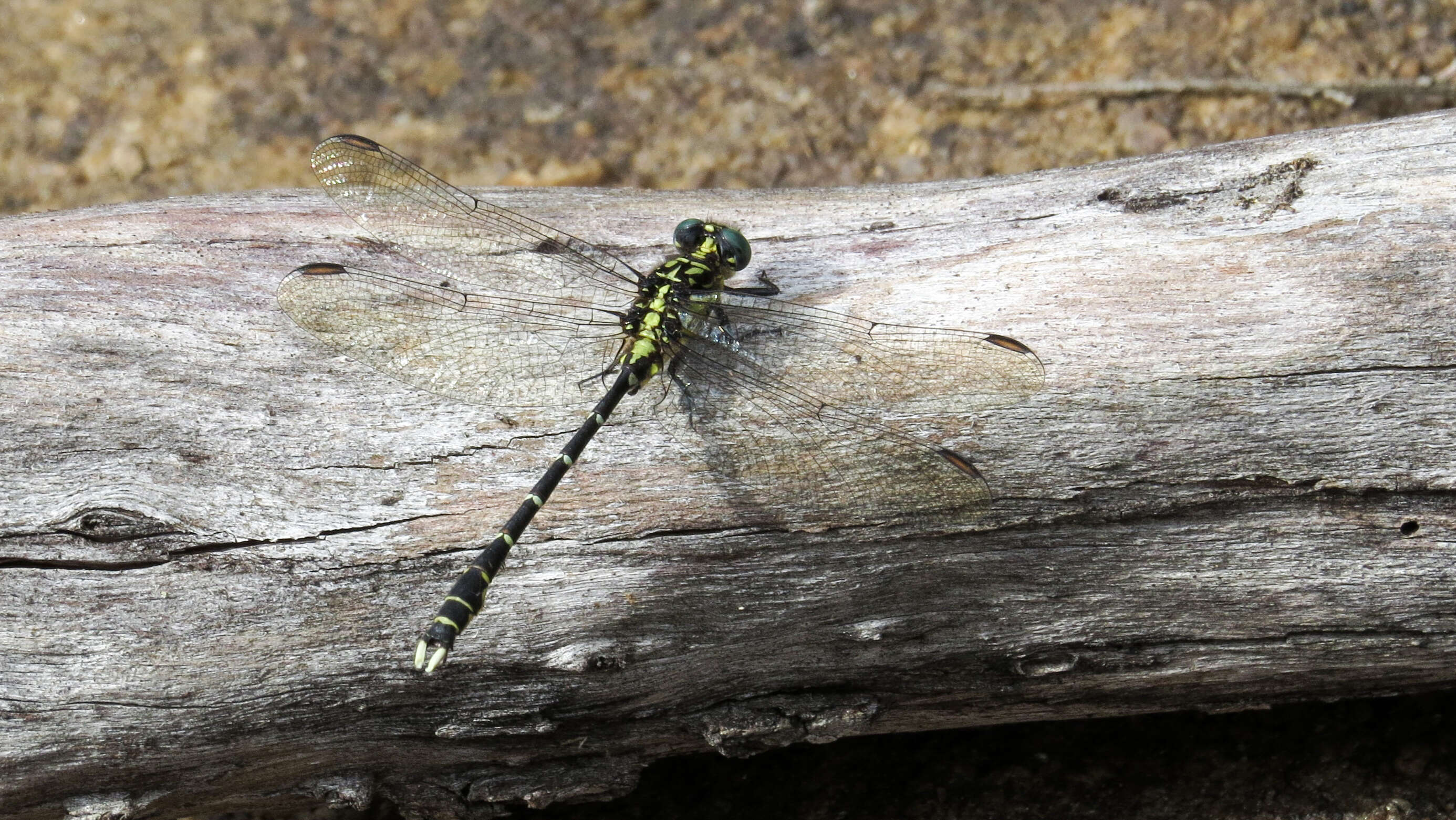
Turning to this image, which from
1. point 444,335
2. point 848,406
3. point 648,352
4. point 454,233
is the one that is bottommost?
point 848,406

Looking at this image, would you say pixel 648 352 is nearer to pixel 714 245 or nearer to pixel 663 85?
pixel 714 245

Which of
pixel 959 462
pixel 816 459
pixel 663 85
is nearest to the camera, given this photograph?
pixel 959 462

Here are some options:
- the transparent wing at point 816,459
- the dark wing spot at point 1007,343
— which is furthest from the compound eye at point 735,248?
the dark wing spot at point 1007,343

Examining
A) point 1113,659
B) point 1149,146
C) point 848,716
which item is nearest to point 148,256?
point 848,716

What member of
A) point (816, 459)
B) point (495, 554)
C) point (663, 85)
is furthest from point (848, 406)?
point (663, 85)

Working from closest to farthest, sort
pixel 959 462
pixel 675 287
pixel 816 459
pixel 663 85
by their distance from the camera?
pixel 959 462 → pixel 816 459 → pixel 675 287 → pixel 663 85

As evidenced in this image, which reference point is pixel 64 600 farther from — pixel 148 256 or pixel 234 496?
pixel 148 256

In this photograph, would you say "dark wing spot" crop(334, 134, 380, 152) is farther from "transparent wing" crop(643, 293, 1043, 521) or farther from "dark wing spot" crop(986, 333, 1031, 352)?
"dark wing spot" crop(986, 333, 1031, 352)
